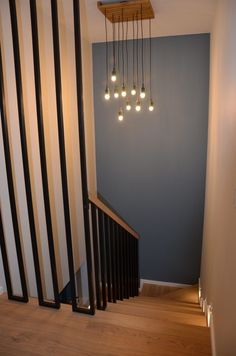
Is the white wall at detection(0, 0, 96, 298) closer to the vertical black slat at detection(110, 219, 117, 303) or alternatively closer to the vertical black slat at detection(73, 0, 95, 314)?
the vertical black slat at detection(110, 219, 117, 303)

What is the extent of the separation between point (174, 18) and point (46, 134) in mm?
2056

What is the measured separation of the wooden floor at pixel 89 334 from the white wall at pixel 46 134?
1.02 m

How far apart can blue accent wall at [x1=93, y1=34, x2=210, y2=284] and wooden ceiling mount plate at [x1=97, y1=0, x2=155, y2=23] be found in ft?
3.38

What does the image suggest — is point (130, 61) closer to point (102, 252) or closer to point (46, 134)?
point (46, 134)

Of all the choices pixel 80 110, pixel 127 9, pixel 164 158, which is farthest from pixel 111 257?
pixel 127 9

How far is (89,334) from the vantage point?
181 centimetres

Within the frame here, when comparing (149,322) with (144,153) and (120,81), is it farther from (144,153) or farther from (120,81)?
(120,81)

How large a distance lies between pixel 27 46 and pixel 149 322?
2.78 metres

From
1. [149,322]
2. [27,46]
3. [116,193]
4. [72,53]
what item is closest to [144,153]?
[116,193]

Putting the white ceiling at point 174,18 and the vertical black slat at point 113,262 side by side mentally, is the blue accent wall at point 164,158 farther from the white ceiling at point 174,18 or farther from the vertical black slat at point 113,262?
the vertical black slat at point 113,262

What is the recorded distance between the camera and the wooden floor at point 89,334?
5.57ft

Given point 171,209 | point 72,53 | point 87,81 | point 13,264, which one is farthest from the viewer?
point 171,209

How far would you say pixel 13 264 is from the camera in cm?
287

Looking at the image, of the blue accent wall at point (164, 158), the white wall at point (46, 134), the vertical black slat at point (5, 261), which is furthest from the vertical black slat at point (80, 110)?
the blue accent wall at point (164, 158)
